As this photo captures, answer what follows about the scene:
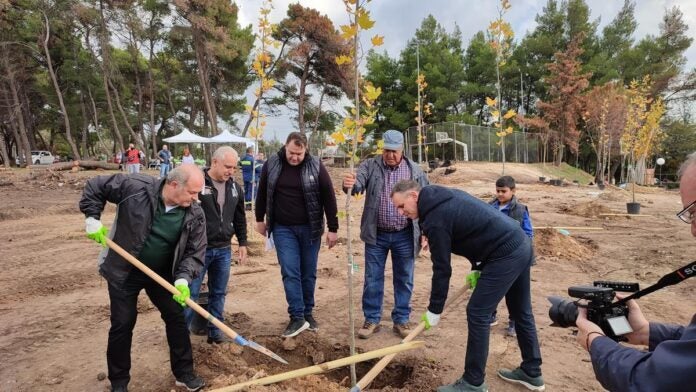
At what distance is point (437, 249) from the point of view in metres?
2.90

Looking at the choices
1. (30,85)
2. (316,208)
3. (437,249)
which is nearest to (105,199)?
(316,208)

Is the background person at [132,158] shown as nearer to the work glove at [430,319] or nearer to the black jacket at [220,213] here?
→ the black jacket at [220,213]

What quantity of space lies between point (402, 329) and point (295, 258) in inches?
48.6

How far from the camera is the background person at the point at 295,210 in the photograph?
406 cm

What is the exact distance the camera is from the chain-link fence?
26.4 m

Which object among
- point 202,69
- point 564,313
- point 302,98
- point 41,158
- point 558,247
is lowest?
point 558,247

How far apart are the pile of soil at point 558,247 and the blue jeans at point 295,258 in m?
5.13

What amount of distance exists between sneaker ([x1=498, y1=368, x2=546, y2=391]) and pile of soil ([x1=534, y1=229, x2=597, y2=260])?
489 cm

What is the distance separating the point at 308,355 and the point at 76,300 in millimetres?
3398

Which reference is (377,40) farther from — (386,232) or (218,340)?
(218,340)

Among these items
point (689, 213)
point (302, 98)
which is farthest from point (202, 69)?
point (689, 213)

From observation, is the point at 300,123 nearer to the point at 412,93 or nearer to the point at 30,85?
the point at 412,93

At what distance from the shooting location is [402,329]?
4125 millimetres

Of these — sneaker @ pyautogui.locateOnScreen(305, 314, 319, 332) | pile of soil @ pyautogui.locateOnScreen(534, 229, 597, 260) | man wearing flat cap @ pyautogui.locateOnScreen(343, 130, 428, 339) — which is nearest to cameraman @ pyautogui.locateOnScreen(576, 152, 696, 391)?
man wearing flat cap @ pyautogui.locateOnScreen(343, 130, 428, 339)
